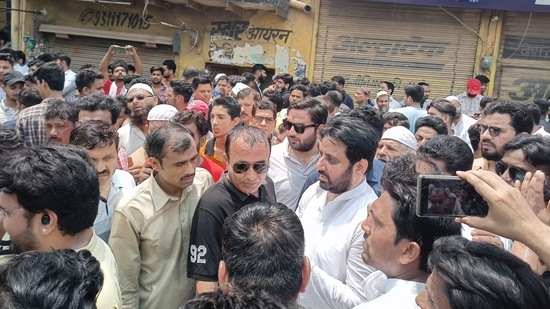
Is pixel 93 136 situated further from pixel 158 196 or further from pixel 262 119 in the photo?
pixel 262 119

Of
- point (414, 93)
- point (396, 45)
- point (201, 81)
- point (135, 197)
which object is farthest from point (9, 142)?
point (396, 45)

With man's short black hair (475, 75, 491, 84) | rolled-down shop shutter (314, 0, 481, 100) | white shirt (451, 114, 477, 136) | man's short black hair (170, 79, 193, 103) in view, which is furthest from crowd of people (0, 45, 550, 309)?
rolled-down shop shutter (314, 0, 481, 100)

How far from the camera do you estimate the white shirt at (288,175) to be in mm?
4238

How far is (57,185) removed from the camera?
212 centimetres

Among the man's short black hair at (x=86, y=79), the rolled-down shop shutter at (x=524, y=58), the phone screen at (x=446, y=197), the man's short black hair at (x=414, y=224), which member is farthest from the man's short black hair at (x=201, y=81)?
the rolled-down shop shutter at (x=524, y=58)

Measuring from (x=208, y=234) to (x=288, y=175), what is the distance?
5.52 ft

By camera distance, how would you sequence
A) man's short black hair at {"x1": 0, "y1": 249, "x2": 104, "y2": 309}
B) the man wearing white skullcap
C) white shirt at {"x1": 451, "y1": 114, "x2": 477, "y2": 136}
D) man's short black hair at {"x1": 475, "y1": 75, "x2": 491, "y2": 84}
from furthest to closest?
man's short black hair at {"x1": 475, "y1": 75, "x2": 491, "y2": 84}, white shirt at {"x1": 451, "y1": 114, "x2": 477, "y2": 136}, the man wearing white skullcap, man's short black hair at {"x1": 0, "y1": 249, "x2": 104, "y2": 309}

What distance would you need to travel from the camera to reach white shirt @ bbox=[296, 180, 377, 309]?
264cm

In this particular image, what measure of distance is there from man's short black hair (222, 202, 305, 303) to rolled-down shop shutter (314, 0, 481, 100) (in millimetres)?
12443

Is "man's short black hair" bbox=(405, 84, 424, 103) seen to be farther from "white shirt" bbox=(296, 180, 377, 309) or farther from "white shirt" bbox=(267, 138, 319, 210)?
"white shirt" bbox=(296, 180, 377, 309)

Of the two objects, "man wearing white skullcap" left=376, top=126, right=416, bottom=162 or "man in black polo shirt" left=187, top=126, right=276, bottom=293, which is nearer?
"man in black polo shirt" left=187, top=126, right=276, bottom=293

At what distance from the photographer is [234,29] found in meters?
14.6

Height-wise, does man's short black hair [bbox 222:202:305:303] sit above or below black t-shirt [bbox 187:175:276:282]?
above

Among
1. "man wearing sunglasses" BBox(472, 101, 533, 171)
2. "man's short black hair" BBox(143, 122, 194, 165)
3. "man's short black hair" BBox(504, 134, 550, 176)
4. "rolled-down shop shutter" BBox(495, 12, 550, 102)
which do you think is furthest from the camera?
"rolled-down shop shutter" BBox(495, 12, 550, 102)
